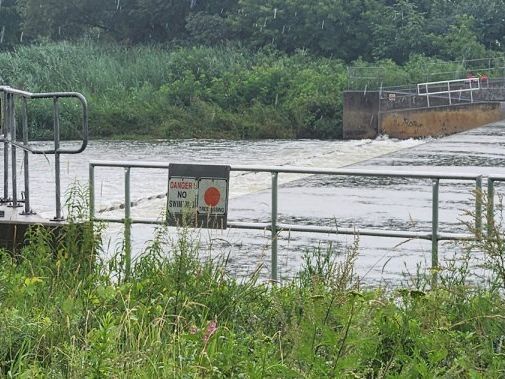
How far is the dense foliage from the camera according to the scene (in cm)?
6138

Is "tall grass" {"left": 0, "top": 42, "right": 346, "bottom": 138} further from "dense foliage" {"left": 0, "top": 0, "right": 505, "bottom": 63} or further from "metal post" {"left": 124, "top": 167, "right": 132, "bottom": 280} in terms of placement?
"metal post" {"left": 124, "top": 167, "right": 132, "bottom": 280}

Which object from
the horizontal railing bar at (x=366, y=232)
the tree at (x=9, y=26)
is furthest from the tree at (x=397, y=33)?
the horizontal railing bar at (x=366, y=232)

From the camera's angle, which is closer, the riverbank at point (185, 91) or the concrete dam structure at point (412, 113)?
the concrete dam structure at point (412, 113)

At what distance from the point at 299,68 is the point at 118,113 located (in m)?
11.5

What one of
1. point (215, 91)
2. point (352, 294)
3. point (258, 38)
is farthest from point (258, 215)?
point (258, 38)

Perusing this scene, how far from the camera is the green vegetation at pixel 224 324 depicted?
5656 mm

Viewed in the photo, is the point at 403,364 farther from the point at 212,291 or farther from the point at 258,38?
the point at 258,38

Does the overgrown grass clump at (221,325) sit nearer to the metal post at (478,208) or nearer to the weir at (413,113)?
the metal post at (478,208)

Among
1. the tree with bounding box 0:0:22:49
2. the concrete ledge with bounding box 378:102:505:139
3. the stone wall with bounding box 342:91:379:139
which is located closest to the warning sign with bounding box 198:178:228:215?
the concrete ledge with bounding box 378:102:505:139

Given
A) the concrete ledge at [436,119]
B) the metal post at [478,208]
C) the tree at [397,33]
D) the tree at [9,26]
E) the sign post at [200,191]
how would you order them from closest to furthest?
the metal post at [478,208] → the sign post at [200,191] → the concrete ledge at [436,119] → the tree at [397,33] → the tree at [9,26]

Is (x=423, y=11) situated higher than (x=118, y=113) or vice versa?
(x=423, y=11)

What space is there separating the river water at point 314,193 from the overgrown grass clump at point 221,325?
1.48 feet

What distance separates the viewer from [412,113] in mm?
43750

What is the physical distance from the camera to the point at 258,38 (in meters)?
62.7
